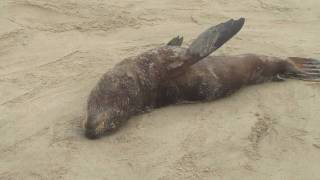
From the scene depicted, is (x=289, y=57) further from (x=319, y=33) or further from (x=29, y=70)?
(x=29, y=70)

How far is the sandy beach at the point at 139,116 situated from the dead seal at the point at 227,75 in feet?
0.28

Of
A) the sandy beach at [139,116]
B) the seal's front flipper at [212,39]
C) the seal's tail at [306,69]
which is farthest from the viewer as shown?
the seal's tail at [306,69]

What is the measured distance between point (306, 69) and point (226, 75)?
843 millimetres

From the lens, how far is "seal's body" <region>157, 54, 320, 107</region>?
4.39m

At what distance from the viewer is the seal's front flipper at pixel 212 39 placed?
429cm

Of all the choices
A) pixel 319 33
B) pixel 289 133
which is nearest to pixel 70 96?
pixel 289 133

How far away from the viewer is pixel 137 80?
4184 mm

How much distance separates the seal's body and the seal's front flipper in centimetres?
20

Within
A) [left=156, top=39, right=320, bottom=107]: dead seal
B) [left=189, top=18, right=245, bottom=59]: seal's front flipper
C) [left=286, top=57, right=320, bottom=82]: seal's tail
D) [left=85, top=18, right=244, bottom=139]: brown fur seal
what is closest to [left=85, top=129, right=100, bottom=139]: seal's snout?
[left=85, top=18, right=244, bottom=139]: brown fur seal

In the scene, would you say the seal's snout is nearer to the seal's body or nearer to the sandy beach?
the sandy beach

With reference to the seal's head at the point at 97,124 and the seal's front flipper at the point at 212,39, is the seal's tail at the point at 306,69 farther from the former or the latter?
the seal's head at the point at 97,124

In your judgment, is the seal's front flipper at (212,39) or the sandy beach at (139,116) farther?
the seal's front flipper at (212,39)

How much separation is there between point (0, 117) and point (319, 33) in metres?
3.38

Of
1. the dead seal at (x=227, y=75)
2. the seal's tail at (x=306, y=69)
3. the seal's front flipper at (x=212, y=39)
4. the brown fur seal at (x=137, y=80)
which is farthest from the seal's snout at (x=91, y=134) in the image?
the seal's tail at (x=306, y=69)
